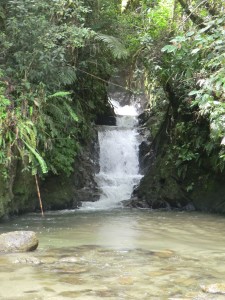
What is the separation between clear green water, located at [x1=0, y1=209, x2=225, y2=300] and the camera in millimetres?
3916

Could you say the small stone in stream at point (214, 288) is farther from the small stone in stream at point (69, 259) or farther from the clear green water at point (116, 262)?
the small stone in stream at point (69, 259)

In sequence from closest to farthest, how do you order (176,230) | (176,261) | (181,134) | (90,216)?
(176,261), (176,230), (90,216), (181,134)

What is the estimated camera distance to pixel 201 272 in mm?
Answer: 4605

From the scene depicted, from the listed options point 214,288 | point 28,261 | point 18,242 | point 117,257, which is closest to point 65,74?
point 18,242

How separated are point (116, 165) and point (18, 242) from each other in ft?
31.3

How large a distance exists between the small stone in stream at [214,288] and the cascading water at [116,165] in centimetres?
815

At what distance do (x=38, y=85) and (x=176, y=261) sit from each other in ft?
15.4

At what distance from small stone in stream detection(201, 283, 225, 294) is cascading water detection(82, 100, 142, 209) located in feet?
26.7

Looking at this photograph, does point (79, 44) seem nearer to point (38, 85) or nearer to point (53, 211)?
point (38, 85)

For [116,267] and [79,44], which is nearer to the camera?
[116,267]

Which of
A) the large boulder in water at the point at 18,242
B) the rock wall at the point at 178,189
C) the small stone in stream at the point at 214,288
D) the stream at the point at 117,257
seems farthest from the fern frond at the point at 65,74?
the small stone in stream at the point at 214,288

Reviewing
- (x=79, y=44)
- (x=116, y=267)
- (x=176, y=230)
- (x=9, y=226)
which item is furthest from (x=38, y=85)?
(x=116, y=267)

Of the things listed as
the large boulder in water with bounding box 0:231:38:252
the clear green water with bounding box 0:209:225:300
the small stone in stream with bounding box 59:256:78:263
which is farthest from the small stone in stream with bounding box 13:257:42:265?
the large boulder in water with bounding box 0:231:38:252

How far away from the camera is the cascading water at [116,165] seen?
42.8 ft
